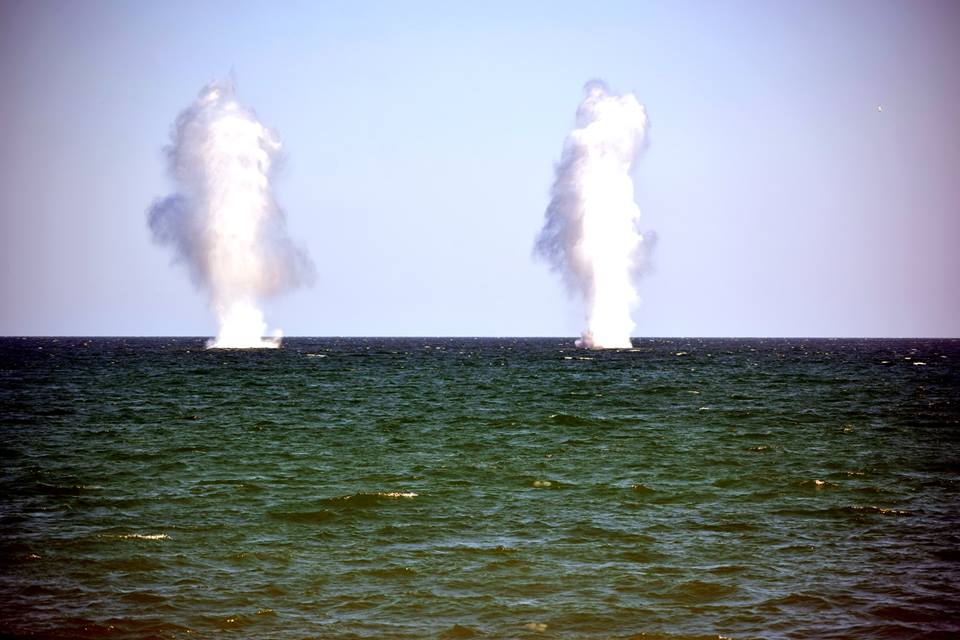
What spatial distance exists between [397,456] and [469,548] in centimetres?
1261

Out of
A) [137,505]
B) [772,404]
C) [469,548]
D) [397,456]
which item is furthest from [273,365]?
[469,548]

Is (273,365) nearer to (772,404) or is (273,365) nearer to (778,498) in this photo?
(772,404)

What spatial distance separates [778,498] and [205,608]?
14231 mm

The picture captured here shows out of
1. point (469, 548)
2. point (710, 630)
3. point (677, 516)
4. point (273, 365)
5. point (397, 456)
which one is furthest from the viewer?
point (273, 365)

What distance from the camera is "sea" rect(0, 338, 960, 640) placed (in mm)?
13844

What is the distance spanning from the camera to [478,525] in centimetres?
1950

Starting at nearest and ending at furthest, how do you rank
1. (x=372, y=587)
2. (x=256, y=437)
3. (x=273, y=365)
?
(x=372, y=587)
(x=256, y=437)
(x=273, y=365)

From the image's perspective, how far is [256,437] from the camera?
1372 inches

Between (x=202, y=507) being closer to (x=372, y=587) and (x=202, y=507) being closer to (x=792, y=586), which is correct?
(x=372, y=587)

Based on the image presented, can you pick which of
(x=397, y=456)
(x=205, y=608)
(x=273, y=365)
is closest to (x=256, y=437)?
(x=397, y=456)

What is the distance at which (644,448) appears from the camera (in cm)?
3169

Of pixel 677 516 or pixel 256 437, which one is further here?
pixel 256 437

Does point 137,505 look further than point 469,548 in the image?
Yes

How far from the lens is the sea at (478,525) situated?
13.8m
